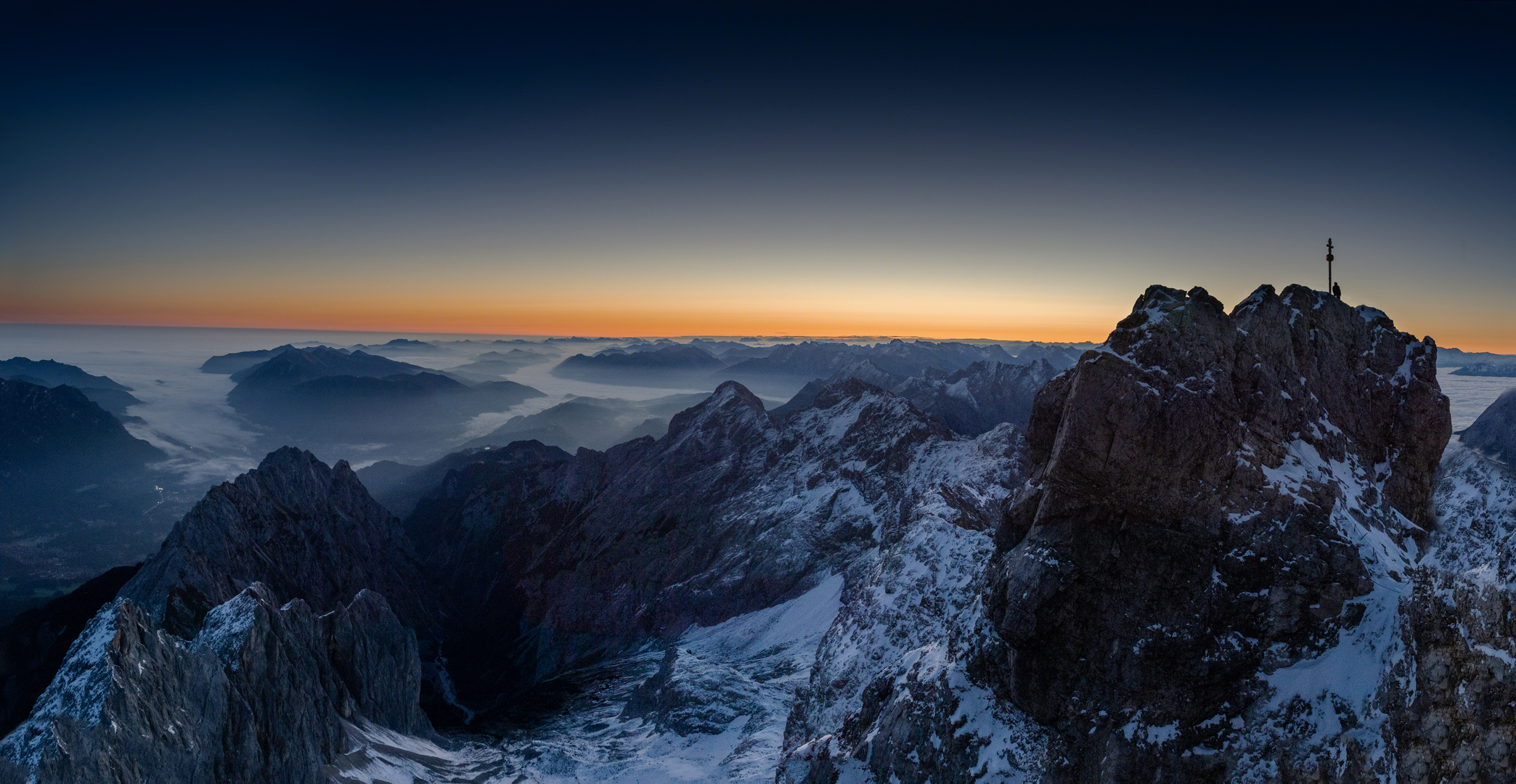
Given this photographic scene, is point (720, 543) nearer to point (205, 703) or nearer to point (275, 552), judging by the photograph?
point (275, 552)

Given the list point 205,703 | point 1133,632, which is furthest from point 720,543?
point 1133,632

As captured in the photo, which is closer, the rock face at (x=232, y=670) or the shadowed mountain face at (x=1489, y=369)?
the rock face at (x=232, y=670)

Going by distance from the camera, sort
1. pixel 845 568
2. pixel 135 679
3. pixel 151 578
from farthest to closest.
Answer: pixel 845 568, pixel 151 578, pixel 135 679

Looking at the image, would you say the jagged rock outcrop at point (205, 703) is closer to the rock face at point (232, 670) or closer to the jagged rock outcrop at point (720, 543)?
the rock face at point (232, 670)

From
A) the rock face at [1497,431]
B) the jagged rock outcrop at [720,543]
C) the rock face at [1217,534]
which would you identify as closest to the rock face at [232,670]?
the jagged rock outcrop at [720,543]

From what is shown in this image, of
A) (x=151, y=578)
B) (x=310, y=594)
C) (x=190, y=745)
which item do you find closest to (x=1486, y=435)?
(x=190, y=745)

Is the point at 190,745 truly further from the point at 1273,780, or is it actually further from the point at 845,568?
the point at 845,568
